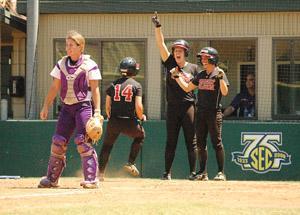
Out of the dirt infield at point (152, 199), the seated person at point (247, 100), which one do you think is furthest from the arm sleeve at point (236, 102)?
the dirt infield at point (152, 199)

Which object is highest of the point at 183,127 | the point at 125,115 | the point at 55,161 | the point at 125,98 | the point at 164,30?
the point at 164,30

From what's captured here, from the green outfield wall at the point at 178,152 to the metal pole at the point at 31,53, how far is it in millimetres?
1949

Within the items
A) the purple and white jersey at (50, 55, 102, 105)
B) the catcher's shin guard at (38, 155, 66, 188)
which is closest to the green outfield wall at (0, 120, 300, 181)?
the catcher's shin guard at (38, 155, 66, 188)

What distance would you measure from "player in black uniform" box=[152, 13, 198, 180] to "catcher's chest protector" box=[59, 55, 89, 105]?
2318 millimetres

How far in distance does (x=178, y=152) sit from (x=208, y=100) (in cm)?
287

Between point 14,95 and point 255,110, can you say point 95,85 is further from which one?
point 14,95

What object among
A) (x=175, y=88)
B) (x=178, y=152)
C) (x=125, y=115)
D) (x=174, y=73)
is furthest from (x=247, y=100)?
(x=174, y=73)

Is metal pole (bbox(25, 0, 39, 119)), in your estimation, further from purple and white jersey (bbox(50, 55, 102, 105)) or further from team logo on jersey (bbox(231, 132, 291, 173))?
purple and white jersey (bbox(50, 55, 102, 105))

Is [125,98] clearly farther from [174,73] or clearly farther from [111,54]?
[111,54]

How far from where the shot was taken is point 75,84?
31.1ft

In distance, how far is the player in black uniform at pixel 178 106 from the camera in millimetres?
11477

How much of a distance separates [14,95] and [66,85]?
9082mm

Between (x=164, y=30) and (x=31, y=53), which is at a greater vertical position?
(x=164, y=30)

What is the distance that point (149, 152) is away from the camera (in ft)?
46.2
